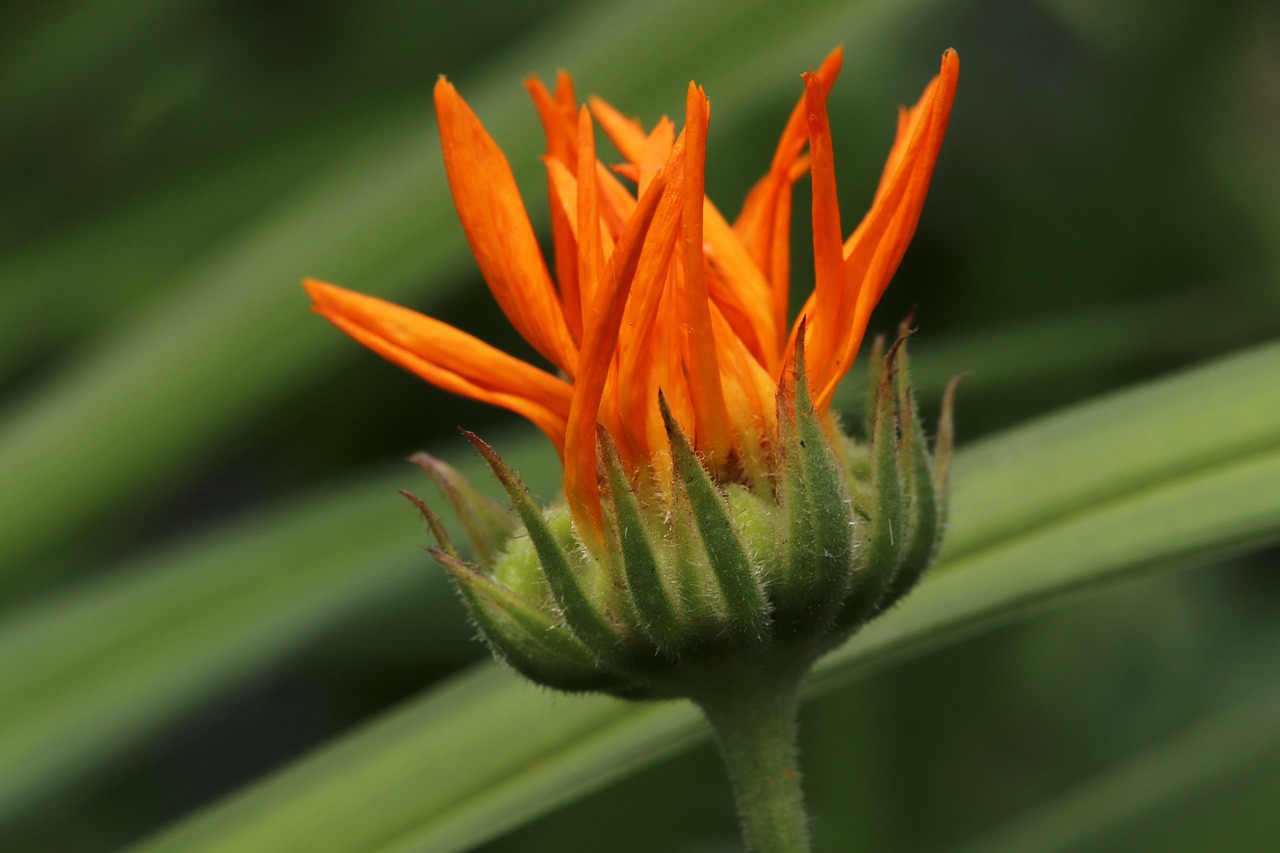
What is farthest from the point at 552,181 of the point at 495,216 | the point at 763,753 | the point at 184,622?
the point at 184,622

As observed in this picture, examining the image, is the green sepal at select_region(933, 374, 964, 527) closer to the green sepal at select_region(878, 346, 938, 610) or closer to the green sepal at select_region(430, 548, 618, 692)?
the green sepal at select_region(878, 346, 938, 610)

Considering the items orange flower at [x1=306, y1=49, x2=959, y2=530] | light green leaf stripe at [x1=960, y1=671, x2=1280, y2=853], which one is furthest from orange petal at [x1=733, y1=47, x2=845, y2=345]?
light green leaf stripe at [x1=960, y1=671, x2=1280, y2=853]

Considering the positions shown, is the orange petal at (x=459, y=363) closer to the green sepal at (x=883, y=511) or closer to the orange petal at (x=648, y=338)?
the orange petal at (x=648, y=338)

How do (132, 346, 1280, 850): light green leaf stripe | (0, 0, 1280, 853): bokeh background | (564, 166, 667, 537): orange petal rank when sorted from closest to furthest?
(564, 166, 667, 537): orange petal, (132, 346, 1280, 850): light green leaf stripe, (0, 0, 1280, 853): bokeh background

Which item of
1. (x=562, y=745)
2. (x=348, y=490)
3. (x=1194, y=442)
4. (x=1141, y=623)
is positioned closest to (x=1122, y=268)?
(x=1141, y=623)

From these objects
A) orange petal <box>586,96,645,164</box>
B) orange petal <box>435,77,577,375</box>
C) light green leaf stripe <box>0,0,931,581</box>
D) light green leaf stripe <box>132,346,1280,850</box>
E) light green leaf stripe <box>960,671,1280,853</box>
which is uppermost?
light green leaf stripe <box>0,0,931,581</box>

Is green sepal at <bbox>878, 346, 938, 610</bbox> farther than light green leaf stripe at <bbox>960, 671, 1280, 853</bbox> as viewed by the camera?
No
